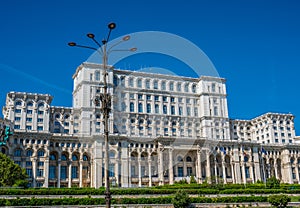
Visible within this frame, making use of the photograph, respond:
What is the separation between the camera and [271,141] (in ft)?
360

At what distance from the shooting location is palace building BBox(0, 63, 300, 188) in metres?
80.9

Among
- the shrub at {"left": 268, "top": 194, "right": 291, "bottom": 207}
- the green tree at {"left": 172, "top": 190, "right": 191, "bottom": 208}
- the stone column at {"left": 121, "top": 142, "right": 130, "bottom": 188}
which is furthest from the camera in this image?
the stone column at {"left": 121, "top": 142, "right": 130, "bottom": 188}

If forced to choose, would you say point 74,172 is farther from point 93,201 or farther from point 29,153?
point 93,201

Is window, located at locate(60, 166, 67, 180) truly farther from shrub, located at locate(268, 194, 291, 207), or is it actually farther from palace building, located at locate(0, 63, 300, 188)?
shrub, located at locate(268, 194, 291, 207)

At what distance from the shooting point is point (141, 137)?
87312 mm

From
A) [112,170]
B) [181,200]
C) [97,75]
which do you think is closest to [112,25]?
[181,200]

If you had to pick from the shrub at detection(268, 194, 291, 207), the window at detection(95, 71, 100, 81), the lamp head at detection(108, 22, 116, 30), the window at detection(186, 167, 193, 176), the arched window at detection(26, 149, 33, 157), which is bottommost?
the shrub at detection(268, 194, 291, 207)

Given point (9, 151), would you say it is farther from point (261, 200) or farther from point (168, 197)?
point (261, 200)

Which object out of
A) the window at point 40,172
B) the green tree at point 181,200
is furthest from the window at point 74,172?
the green tree at point 181,200

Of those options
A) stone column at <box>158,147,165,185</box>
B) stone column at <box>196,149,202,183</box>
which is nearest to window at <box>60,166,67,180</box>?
stone column at <box>158,147,165,185</box>

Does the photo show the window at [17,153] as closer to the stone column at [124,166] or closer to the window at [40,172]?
the window at [40,172]

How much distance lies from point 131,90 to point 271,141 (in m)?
48.0

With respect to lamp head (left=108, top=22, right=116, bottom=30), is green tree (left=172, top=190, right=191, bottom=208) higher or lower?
lower

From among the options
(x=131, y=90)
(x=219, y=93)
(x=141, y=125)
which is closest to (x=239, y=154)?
(x=219, y=93)
